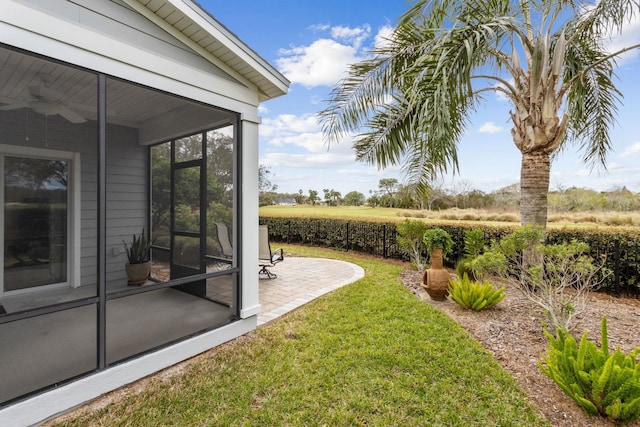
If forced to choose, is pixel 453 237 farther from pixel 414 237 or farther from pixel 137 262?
pixel 137 262

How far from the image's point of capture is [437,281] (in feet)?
16.9

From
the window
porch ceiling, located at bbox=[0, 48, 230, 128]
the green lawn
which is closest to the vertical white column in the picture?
porch ceiling, located at bbox=[0, 48, 230, 128]

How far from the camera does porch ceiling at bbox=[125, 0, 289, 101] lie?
3.02 m

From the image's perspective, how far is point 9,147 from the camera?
440 cm

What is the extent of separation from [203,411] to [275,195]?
24.1 meters

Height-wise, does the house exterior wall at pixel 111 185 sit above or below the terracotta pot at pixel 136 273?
above

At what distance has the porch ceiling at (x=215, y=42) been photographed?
302 centimetres

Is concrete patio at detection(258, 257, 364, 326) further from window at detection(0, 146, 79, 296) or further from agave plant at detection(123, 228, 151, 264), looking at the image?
window at detection(0, 146, 79, 296)

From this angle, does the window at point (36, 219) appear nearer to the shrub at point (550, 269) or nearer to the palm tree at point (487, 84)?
the palm tree at point (487, 84)

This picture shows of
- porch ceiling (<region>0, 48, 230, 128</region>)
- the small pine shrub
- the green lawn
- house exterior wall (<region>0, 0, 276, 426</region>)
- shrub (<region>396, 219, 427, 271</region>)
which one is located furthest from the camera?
the green lawn

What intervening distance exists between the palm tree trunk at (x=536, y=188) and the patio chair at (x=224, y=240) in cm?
501

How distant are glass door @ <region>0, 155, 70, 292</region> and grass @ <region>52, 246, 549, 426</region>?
3382mm

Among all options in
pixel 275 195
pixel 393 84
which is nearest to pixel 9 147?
pixel 393 84

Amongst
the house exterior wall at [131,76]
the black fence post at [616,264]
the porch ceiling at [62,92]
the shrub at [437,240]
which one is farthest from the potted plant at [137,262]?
the black fence post at [616,264]
